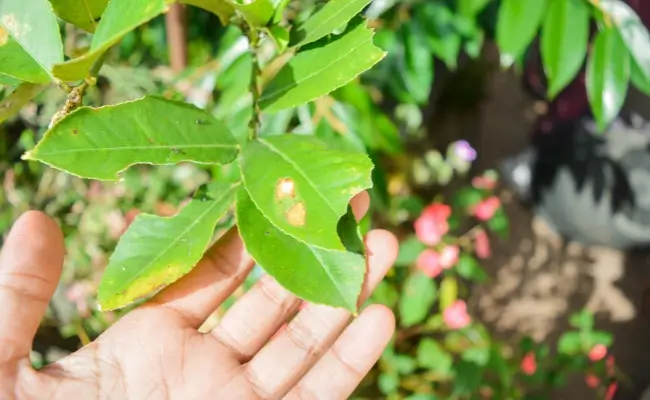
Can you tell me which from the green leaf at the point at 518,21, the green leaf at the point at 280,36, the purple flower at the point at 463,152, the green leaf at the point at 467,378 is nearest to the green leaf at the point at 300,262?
the green leaf at the point at 280,36

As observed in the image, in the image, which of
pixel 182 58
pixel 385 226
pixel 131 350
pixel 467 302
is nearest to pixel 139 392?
pixel 131 350

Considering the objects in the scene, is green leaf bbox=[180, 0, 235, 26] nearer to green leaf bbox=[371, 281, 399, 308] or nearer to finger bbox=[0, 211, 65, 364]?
finger bbox=[0, 211, 65, 364]

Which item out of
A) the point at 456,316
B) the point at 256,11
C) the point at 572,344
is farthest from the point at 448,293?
the point at 256,11

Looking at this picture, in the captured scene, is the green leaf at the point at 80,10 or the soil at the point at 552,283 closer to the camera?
the green leaf at the point at 80,10

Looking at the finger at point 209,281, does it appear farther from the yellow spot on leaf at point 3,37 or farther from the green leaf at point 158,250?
the yellow spot on leaf at point 3,37

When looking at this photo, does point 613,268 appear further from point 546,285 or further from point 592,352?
point 592,352

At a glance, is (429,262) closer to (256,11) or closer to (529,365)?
(529,365)
